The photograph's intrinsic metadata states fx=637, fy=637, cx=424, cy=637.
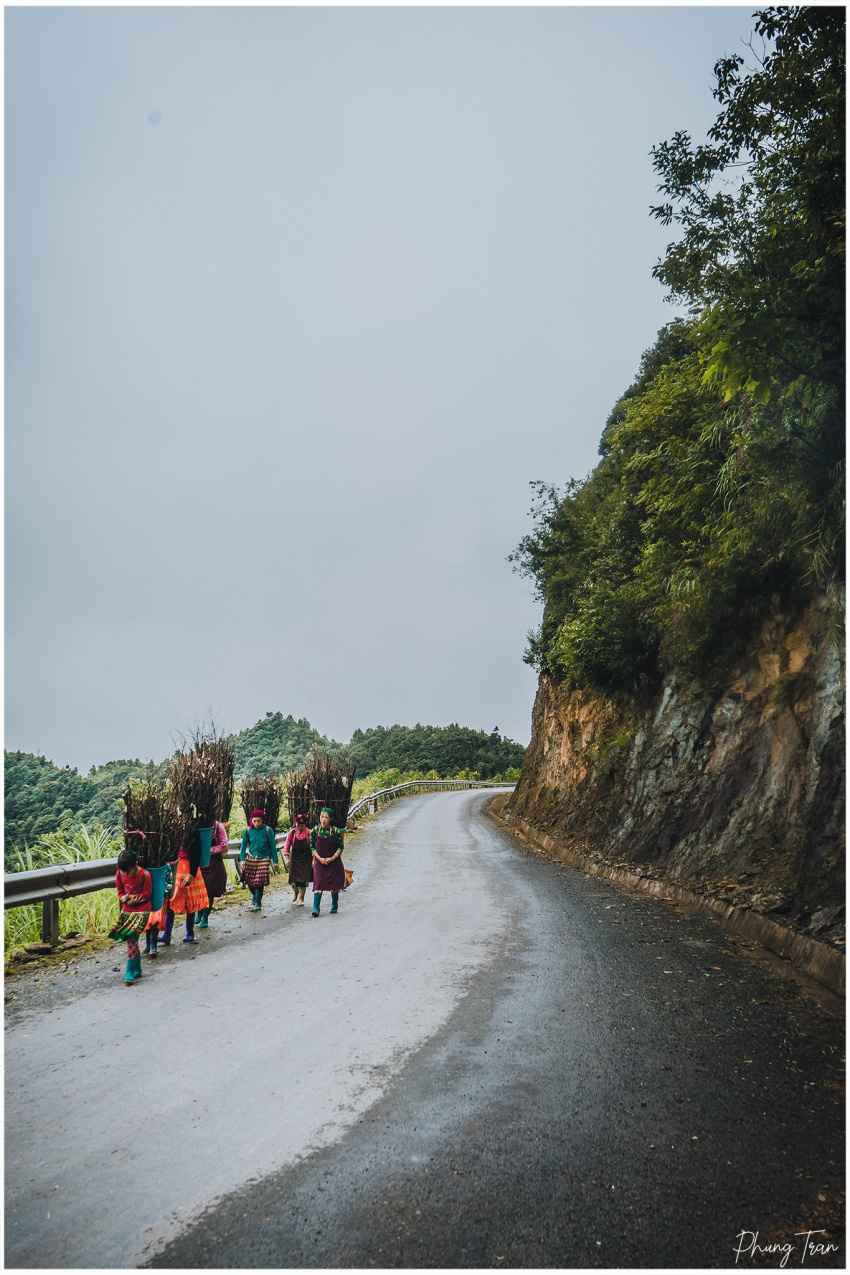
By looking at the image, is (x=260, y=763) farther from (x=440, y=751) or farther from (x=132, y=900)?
(x=440, y=751)

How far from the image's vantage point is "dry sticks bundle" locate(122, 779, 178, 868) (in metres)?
7.25

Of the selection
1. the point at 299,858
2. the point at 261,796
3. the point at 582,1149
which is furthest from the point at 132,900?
the point at 261,796

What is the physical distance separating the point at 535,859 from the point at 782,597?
29.0 ft

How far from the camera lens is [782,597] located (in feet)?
34.7

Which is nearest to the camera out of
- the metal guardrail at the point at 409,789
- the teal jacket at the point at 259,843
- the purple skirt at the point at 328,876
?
the purple skirt at the point at 328,876

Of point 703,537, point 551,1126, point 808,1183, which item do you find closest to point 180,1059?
point 551,1126

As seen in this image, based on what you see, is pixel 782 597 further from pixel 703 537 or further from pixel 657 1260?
pixel 657 1260

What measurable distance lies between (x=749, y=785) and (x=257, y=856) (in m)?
7.92

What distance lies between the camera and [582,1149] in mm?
3434

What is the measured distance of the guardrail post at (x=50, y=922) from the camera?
7533 millimetres

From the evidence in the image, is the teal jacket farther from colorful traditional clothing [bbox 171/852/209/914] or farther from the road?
the road

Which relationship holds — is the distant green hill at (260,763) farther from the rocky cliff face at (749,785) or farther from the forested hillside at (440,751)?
the rocky cliff face at (749,785)

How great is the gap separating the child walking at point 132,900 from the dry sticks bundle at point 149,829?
1.41 ft

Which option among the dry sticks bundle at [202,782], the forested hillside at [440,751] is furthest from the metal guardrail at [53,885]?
the forested hillside at [440,751]
